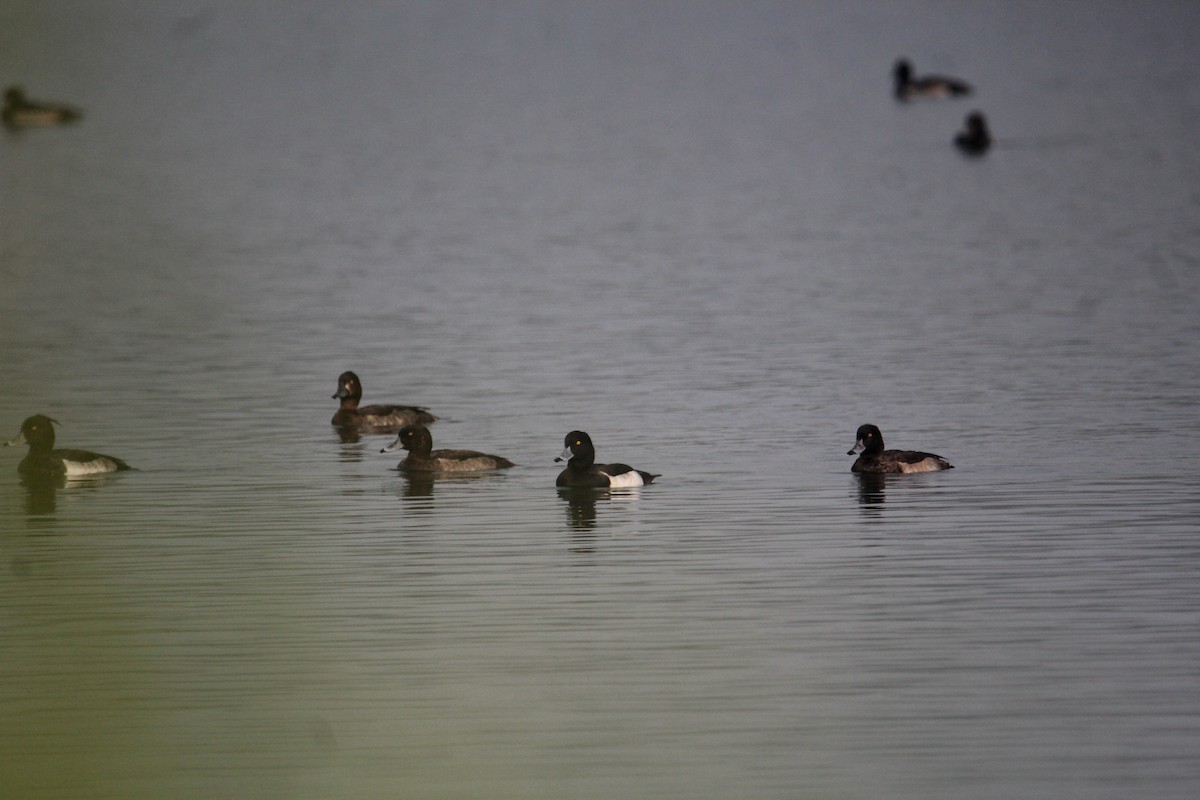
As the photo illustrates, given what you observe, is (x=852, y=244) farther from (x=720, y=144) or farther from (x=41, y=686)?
(x=41, y=686)

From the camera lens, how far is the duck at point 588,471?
17.9 meters

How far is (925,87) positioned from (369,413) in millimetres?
49283

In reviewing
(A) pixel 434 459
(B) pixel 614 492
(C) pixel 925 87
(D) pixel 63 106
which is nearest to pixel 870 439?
(B) pixel 614 492

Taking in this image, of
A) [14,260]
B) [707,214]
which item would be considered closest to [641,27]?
[707,214]

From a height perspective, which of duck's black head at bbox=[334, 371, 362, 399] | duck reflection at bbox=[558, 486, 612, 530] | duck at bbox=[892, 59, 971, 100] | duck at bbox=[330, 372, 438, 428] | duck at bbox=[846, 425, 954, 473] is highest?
duck at bbox=[892, 59, 971, 100]

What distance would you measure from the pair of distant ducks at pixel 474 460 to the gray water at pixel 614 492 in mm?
233

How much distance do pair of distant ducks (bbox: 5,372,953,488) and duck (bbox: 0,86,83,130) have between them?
4680 cm

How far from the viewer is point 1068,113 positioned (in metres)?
61.7

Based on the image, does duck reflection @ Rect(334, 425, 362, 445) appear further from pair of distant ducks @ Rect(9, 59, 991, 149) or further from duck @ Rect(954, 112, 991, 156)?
pair of distant ducks @ Rect(9, 59, 991, 149)

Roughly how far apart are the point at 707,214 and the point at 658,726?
99.8 ft

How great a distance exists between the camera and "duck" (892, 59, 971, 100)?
67.4 m

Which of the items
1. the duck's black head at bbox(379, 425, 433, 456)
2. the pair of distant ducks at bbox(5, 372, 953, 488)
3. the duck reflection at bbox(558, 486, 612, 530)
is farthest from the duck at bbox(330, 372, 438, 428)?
the duck reflection at bbox(558, 486, 612, 530)

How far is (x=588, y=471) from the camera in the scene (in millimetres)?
18078

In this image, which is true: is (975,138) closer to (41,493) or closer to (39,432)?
(39,432)
